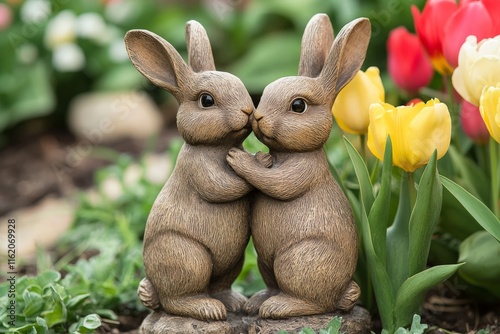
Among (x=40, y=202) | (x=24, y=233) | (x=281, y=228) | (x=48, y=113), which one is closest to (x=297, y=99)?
(x=281, y=228)

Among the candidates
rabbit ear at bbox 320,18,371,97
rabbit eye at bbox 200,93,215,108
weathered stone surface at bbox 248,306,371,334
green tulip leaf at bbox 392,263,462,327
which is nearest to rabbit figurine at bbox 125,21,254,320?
rabbit eye at bbox 200,93,215,108

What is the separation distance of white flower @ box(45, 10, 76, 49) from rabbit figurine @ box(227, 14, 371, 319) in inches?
168

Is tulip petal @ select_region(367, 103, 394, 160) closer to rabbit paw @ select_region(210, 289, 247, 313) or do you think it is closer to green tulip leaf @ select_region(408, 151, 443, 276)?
green tulip leaf @ select_region(408, 151, 443, 276)

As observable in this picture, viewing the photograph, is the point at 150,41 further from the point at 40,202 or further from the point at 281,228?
the point at 40,202

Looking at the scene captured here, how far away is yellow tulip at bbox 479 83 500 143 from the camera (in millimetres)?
1966

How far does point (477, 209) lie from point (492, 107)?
0.27 meters

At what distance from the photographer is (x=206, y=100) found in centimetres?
203

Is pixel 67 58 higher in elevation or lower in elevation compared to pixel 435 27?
lower

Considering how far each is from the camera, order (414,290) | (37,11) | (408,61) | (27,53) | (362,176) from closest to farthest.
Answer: (414,290) < (362,176) < (408,61) < (37,11) < (27,53)

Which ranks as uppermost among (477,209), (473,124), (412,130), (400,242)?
(412,130)

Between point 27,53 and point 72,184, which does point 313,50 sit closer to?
point 72,184

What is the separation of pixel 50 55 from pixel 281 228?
4658 mm

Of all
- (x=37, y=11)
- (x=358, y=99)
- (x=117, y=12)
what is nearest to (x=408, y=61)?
(x=358, y=99)

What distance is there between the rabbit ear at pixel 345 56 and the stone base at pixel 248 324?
0.57 metres
